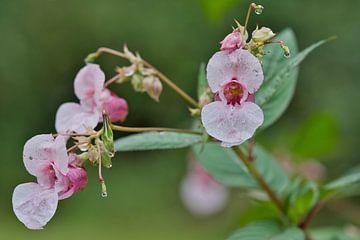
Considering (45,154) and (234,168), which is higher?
(45,154)

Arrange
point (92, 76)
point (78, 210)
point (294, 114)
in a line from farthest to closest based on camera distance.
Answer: point (78, 210) → point (294, 114) → point (92, 76)

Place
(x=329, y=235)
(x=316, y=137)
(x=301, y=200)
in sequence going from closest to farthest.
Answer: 1. (x=301, y=200)
2. (x=329, y=235)
3. (x=316, y=137)

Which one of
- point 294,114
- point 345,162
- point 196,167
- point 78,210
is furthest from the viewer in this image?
point 78,210

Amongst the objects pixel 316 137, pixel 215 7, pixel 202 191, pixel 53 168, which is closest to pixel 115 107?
pixel 53 168

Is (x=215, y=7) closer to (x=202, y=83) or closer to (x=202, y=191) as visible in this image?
(x=202, y=83)

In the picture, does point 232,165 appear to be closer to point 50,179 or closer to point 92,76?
point 92,76

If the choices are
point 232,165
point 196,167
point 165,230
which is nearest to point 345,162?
point 165,230

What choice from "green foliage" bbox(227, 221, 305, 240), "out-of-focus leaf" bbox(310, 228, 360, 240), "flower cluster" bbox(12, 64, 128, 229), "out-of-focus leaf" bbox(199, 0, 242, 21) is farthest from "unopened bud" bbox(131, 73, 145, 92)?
"out-of-focus leaf" bbox(310, 228, 360, 240)
